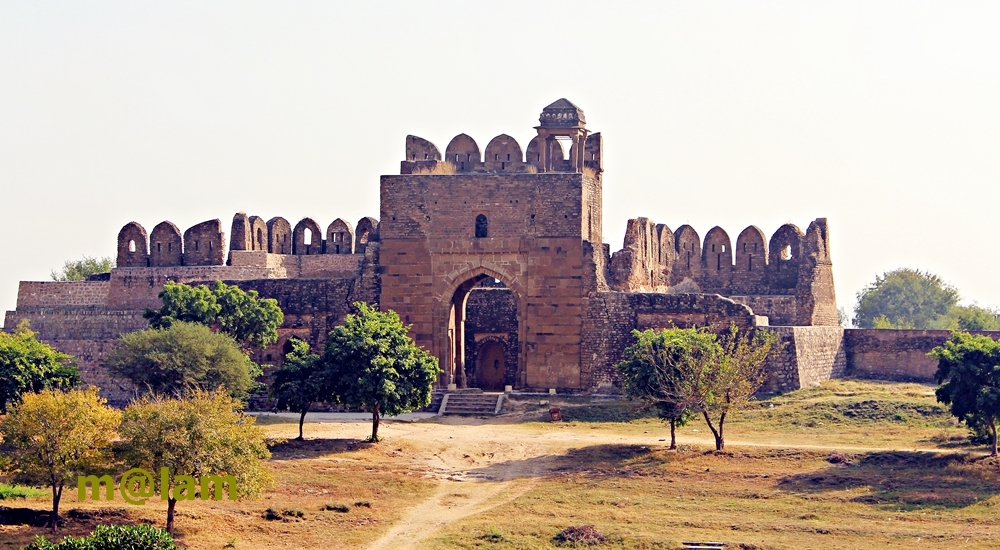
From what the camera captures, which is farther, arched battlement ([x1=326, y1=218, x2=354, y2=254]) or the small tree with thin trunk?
arched battlement ([x1=326, y1=218, x2=354, y2=254])

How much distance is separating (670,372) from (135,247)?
16209 mm

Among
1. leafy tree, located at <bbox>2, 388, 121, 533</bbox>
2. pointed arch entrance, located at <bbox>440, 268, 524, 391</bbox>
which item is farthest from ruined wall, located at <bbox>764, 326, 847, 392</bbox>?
leafy tree, located at <bbox>2, 388, 121, 533</bbox>

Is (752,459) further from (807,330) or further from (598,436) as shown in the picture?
(807,330)

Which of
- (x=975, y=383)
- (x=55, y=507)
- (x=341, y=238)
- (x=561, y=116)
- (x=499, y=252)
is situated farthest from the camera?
(x=341, y=238)

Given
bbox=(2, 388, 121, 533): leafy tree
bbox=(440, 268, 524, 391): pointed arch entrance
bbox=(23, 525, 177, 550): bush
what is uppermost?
bbox=(440, 268, 524, 391): pointed arch entrance

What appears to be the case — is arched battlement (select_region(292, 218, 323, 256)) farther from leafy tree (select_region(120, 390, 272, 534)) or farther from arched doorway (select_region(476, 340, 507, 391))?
leafy tree (select_region(120, 390, 272, 534))

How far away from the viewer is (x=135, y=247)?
37031 mm

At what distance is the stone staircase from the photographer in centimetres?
3094

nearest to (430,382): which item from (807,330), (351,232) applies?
(807,330)

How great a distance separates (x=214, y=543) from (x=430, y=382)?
752 cm

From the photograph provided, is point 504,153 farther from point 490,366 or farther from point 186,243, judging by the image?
point 186,243

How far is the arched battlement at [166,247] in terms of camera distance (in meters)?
37.0

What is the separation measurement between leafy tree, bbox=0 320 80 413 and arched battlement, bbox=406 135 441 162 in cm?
997

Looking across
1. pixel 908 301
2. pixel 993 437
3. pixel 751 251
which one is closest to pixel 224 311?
pixel 751 251
